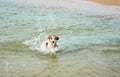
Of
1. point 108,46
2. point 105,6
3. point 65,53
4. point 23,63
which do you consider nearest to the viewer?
point 23,63

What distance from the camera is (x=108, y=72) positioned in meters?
7.33

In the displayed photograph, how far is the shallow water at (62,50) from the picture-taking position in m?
7.38

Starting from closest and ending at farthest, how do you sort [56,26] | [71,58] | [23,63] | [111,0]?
[23,63], [71,58], [56,26], [111,0]

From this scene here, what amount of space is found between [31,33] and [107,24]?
15.4 ft

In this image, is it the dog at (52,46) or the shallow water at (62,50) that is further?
the dog at (52,46)

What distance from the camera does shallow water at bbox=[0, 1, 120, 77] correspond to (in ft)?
24.2

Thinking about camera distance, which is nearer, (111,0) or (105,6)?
(105,6)

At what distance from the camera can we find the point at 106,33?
12.2 meters

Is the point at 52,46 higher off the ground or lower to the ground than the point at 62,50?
higher

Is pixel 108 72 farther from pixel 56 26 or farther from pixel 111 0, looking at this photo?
pixel 111 0

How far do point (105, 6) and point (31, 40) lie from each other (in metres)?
13.2

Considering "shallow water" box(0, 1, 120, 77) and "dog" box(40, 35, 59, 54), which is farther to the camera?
"dog" box(40, 35, 59, 54)

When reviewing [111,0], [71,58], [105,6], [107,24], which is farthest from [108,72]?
[111,0]

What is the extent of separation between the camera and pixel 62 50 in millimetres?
9688
